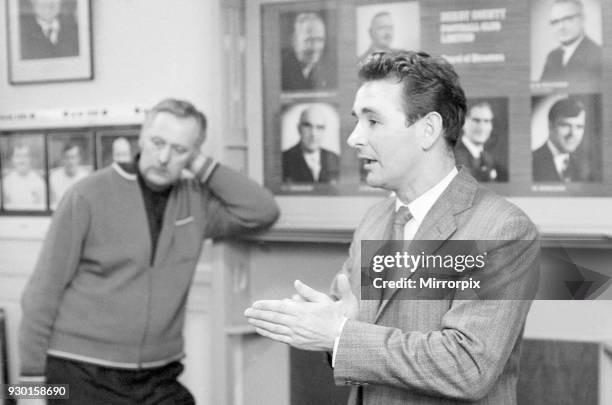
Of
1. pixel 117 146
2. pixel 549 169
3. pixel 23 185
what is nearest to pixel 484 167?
pixel 549 169

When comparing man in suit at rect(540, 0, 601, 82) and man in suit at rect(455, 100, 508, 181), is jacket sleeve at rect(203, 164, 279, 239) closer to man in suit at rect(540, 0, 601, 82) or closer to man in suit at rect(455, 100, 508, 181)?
man in suit at rect(455, 100, 508, 181)

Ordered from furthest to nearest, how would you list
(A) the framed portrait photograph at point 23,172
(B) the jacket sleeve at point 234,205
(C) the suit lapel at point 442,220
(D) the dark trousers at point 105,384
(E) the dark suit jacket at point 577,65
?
(A) the framed portrait photograph at point 23,172 < (B) the jacket sleeve at point 234,205 < (D) the dark trousers at point 105,384 < (E) the dark suit jacket at point 577,65 < (C) the suit lapel at point 442,220

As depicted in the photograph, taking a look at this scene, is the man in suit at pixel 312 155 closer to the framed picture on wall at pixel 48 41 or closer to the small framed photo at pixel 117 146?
the small framed photo at pixel 117 146

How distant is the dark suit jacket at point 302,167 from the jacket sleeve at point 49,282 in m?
0.67

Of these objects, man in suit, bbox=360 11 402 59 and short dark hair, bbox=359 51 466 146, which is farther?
man in suit, bbox=360 11 402 59

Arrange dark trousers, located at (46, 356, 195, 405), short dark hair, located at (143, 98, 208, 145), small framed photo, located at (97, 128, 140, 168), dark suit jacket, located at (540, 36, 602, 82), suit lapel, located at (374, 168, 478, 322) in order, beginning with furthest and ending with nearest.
Result: small framed photo, located at (97, 128, 140, 168) < short dark hair, located at (143, 98, 208, 145) < dark trousers, located at (46, 356, 195, 405) < dark suit jacket, located at (540, 36, 602, 82) < suit lapel, located at (374, 168, 478, 322)

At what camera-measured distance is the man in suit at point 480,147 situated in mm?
2176

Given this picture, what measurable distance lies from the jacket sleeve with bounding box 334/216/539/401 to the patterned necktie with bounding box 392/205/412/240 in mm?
186

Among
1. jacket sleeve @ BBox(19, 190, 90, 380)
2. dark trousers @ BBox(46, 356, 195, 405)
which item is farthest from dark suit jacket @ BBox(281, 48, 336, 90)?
dark trousers @ BBox(46, 356, 195, 405)

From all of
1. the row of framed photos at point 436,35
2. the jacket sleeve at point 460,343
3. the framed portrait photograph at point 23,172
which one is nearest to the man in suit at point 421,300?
the jacket sleeve at point 460,343

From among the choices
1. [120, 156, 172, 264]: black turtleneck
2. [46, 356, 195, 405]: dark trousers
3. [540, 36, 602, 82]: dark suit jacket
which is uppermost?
[540, 36, 602, 82]: dark suit jacket

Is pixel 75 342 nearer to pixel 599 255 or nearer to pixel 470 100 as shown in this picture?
pixel 470 100

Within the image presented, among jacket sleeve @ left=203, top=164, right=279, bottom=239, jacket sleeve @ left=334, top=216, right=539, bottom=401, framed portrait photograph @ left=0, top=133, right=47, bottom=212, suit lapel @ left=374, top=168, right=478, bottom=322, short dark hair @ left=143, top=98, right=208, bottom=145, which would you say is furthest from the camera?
framed portrait photograph @ left=0, top=133, right=47, bottom=212

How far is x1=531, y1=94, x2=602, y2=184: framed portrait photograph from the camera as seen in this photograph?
2.05 m
